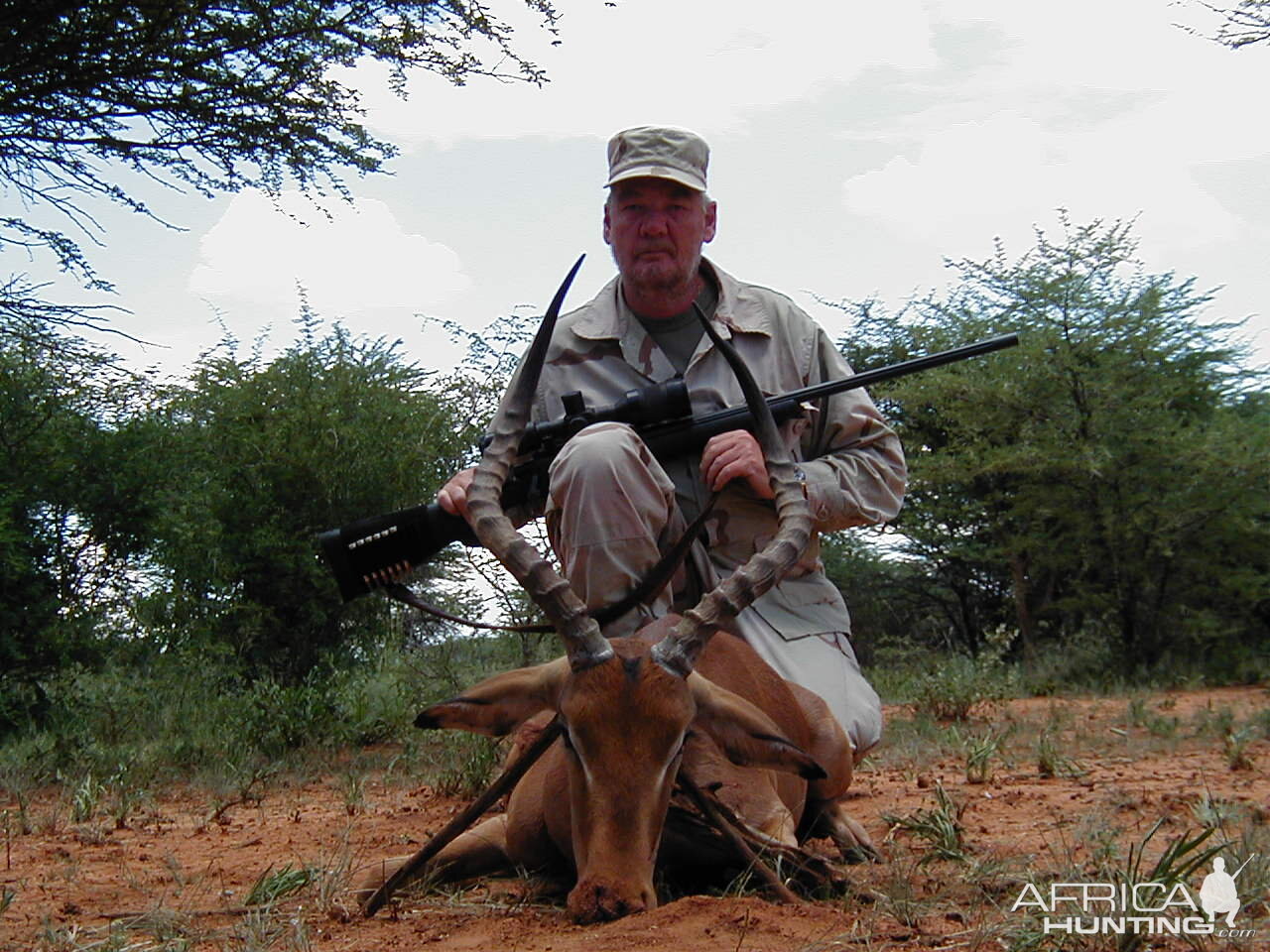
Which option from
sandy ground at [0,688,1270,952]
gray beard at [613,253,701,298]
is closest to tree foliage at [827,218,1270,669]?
sandy ground at [0,688,1270,952]

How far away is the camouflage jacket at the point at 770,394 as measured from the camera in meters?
4.70

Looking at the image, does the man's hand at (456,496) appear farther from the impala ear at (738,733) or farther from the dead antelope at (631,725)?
the impala ear at (738,733)

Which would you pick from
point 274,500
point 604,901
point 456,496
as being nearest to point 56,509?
point 274,500

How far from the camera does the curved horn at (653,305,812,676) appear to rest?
11.2 ft

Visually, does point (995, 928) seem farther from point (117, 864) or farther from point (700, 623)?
point (117, 864)

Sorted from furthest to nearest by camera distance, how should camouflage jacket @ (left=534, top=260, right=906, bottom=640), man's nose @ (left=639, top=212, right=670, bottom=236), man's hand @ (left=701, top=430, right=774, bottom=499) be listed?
man's nose @ (left=639, top=212, right=670, bottom=236) < camouflage jacket @ (left=534, top=260, right=906, bottom=640) < man's hand @ (left=701, top=430, right=774, bottom=499)

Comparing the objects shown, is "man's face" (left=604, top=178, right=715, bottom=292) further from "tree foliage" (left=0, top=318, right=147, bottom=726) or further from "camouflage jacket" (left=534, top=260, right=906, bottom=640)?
"tree foliage" (left=0, top=318, right=147, bottom=726)

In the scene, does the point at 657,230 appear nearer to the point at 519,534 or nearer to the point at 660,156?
the point at 660,156

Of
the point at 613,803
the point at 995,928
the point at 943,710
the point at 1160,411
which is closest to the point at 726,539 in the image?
the point at 613,803

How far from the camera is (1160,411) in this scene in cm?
1186

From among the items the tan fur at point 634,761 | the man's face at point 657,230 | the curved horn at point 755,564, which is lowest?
the tan fur at point 634,761

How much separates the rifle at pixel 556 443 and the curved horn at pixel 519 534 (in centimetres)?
59

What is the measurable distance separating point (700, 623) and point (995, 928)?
1058 mm

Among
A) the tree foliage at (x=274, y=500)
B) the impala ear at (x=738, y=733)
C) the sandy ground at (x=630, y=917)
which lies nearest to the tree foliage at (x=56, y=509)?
the tree foliage at (x=274, y=500)
